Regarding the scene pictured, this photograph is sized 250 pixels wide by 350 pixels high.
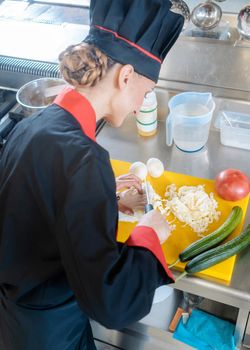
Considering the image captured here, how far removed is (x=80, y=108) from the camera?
681mm

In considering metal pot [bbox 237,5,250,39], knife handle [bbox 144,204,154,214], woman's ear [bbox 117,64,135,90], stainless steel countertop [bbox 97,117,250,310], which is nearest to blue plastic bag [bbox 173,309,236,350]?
stainless steel countertop [bbox 97,117,250,310]

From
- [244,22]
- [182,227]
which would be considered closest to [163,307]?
[182,227]

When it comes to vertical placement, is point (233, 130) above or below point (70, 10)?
below

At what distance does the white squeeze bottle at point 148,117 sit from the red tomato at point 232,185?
10.9 inches

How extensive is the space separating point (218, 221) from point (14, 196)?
452 millimetres

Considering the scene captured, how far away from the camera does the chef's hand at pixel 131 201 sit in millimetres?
902

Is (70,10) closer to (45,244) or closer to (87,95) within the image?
(87,95)

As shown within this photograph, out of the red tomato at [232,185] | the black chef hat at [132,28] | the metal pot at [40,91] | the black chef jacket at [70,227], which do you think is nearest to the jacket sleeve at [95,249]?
the black chef jacket at [70,227]

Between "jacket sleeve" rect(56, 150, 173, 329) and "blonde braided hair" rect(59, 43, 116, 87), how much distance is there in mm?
159

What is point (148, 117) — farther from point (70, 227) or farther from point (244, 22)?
point (70, 227)

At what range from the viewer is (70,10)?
1.44m

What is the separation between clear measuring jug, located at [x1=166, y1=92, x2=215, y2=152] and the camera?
1.02 meters

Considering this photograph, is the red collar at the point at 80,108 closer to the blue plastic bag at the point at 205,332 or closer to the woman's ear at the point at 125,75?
the woman's ear at the point at 125,75

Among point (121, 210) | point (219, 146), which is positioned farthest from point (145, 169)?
point (219, 146)
